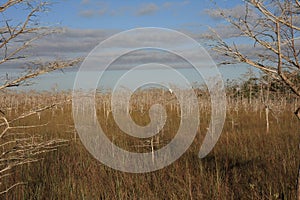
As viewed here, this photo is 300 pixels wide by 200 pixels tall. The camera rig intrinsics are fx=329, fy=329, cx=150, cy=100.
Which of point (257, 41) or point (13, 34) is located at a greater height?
point (13, 34)

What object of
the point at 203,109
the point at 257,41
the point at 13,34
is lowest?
the point at 203,109

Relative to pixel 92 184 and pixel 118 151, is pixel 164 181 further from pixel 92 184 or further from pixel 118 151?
pixel 118 151

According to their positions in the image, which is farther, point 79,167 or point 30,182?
point 79,167

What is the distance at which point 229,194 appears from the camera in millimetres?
4227

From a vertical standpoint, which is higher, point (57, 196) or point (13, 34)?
point (13, 34)

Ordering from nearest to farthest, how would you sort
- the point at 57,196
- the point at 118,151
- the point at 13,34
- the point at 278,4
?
the point at 278,4
the point at 13,34
the point at 57,196
the point at 118,151

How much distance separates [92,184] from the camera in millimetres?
4797

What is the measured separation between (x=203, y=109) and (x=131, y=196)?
66.0 ft

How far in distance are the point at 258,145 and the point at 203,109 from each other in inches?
652

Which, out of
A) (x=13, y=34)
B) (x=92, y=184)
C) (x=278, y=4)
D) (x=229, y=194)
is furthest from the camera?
(x=92, y=184)

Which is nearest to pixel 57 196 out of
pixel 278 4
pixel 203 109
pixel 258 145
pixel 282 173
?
pixel 282 173

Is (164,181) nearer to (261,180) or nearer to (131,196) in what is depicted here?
(131,196)

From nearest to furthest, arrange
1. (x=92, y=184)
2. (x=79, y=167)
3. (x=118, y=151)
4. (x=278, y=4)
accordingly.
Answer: (x=278, y=4)
(x=92, y=184)
(x=79, y=167)
(x=118, y=151)

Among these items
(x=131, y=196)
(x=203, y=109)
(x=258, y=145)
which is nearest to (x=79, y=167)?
(x=131, y=196)
